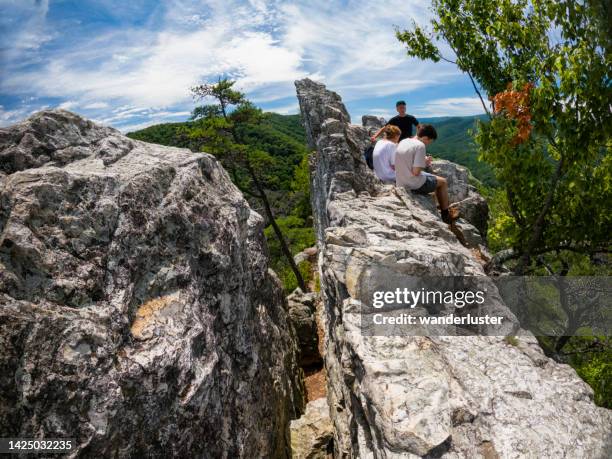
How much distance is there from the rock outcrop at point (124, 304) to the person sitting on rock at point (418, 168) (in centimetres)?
497

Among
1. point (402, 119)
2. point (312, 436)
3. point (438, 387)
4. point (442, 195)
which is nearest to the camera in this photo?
point (438, 387)

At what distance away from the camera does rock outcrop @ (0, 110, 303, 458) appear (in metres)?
4.92

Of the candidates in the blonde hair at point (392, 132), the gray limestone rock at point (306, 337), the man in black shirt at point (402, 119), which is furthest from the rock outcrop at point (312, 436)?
the man in black shirt at point (402, 119)

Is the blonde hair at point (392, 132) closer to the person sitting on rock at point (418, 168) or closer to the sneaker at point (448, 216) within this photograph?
the person sitting on rock at point (418, 168)

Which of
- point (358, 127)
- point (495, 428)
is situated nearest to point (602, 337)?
point (358, 127)

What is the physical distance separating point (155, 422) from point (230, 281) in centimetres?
296

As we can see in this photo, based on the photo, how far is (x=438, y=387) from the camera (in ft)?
16.5

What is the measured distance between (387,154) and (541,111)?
413cm

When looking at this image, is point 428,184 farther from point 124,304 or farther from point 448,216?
point 124,304

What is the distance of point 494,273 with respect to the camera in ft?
47.2

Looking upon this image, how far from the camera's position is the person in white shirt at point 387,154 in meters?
11.1

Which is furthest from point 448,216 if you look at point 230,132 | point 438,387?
point 230,132

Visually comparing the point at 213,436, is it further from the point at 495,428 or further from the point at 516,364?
the point at 516,364

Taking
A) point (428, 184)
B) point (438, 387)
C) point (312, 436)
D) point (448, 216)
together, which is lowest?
point (312, 436)
